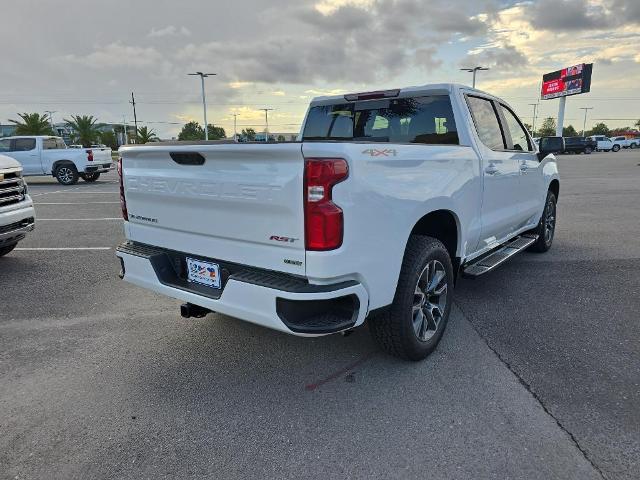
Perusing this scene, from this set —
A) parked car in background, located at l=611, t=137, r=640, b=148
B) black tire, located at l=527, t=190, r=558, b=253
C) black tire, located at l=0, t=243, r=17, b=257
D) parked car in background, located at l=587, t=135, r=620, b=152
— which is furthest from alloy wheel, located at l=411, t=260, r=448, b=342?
parked car in background, located at l=611, t=137, r=640, b=148

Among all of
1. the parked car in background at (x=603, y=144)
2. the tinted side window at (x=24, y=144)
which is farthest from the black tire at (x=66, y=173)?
the parked car in background at (x=603, y=144)

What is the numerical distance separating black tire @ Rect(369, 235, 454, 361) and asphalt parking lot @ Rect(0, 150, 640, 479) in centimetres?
19

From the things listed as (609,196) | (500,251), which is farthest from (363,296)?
(609,196)

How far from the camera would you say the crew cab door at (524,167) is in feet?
16.0

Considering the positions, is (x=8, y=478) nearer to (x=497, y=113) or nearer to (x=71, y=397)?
A: (x=71, y=397)

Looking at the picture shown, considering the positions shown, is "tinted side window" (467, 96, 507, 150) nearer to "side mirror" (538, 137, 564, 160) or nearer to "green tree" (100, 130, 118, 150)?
"side mirror" (538, 137, 564, 160)

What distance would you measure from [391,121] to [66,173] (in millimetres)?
16266

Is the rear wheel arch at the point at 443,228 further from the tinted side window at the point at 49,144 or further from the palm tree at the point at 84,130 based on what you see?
the palm tree at the point at 84,130

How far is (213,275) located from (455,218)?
1870 millimetres

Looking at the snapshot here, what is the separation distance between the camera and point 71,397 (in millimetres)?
2934

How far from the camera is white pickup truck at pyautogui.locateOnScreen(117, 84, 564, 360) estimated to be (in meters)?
2.46

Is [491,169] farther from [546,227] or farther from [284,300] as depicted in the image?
[546,227]

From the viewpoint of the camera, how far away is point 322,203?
2.40 metres

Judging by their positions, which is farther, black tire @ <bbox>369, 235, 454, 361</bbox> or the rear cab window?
the rear cab window
